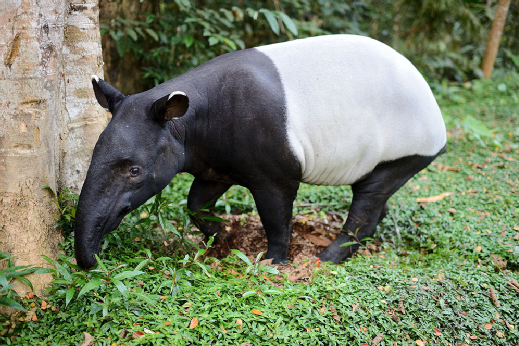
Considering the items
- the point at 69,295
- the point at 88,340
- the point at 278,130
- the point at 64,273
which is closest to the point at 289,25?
the point at 278,130

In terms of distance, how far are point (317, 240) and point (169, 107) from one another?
227 centimetres

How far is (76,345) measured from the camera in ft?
8.69

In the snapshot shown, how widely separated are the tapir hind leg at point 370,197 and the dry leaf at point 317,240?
1.22ft

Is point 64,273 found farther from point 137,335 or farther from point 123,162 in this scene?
point 123,162

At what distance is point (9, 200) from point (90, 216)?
50cm

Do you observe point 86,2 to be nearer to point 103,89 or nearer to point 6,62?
point 103,89

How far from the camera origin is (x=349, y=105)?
3.70m

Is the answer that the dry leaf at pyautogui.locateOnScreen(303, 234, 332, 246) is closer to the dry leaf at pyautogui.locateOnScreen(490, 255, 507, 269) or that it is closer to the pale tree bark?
the dry leaf at pyautogui.locateOnScreen(490, 255, 507, 269)

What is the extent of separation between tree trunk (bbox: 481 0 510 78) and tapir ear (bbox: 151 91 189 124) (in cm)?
847

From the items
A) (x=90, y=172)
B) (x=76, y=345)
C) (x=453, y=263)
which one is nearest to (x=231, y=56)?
(x=90, y=172)

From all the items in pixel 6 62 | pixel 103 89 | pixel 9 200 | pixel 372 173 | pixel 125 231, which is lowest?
pixel 125 231

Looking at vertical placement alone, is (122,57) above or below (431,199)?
above

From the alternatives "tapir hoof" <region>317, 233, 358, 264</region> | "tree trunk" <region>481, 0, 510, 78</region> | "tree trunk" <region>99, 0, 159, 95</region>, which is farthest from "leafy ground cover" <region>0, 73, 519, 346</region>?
"tree trunk" <region>481, 0, 510, 78</region>

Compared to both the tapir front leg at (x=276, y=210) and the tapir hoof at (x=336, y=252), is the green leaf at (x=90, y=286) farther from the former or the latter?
the tapir hoof at (x=336, y=252)
